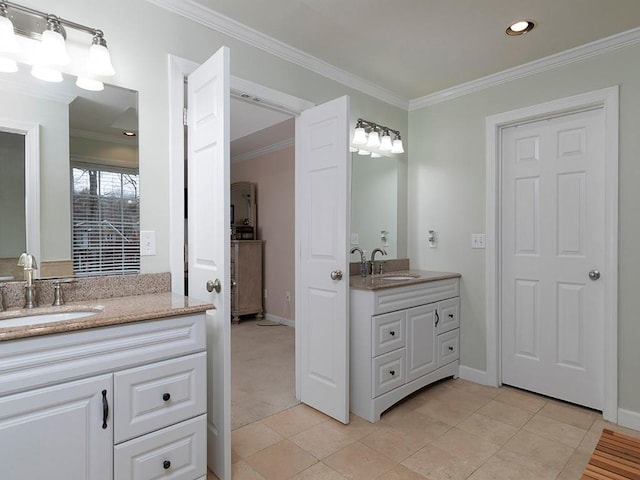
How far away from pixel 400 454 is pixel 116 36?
258 cm

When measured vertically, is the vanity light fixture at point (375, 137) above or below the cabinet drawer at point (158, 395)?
above

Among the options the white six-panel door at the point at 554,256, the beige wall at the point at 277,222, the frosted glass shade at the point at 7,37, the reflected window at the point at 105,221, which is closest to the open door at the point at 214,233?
the reflected window at the point at 105,221

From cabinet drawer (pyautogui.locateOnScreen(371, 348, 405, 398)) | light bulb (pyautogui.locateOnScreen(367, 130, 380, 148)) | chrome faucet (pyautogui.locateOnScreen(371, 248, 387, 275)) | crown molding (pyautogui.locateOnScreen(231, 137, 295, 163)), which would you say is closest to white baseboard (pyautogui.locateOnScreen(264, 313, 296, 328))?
chrome faucet (pyautogui.locateOnScreen(371, 248, 387, 275))

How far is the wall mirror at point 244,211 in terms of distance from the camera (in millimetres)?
5359

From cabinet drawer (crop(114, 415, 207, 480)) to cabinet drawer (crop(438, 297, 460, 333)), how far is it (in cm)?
196

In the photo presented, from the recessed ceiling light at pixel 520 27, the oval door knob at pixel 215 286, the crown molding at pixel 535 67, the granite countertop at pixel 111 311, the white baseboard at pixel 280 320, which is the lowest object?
the white baseboard at pixel 280 320

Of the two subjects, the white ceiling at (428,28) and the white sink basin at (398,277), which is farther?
the white sink basin at (398,277)

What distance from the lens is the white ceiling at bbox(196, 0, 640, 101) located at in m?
2.03

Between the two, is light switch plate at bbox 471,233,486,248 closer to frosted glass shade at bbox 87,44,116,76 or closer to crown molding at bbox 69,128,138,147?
crown molding at bbox 69,128,138,147

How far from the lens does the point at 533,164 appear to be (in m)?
2.80

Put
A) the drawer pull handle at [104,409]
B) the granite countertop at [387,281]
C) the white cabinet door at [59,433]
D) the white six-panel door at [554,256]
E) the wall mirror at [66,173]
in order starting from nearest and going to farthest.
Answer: the white cabinet door at [59,433]
the drawer pull handle at [104,409]
the wall mirror at [66,173]
the granite countertop at [387,281]
the white six-panel door at [554,256]

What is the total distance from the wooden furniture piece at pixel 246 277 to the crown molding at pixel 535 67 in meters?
2.89

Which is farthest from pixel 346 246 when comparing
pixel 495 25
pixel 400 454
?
pixel 495 25

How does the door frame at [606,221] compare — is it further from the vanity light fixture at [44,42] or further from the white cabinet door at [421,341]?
the vanity light fixture at [44,42]
